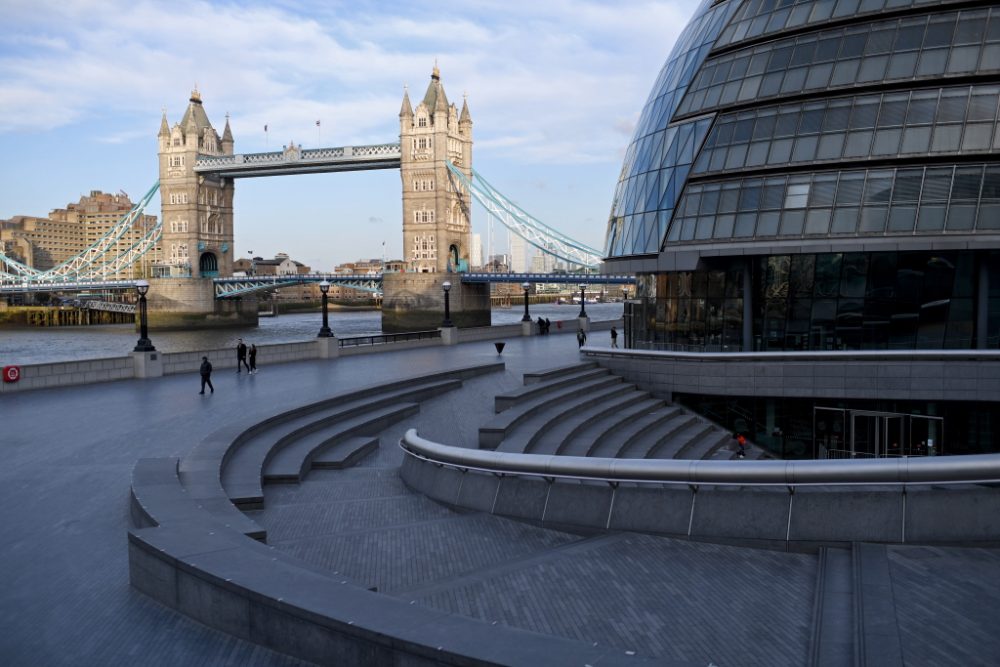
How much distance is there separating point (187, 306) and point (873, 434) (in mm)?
112520

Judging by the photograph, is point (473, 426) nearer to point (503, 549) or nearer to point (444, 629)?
point (503, 549)

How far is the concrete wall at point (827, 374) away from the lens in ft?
70.5

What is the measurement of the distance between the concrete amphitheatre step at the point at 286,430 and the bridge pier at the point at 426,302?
3062 inches

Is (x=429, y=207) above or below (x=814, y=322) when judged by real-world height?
above

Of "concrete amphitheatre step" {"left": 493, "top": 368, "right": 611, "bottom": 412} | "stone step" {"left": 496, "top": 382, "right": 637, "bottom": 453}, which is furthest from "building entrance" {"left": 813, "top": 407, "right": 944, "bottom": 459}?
"concrete amphitheatre step" {"left": 493, "top": 368, "right": 611, "bottom": 412}

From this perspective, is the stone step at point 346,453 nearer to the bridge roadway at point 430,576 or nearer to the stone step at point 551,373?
the bridge roadway at point 430,576

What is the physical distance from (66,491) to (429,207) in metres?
107

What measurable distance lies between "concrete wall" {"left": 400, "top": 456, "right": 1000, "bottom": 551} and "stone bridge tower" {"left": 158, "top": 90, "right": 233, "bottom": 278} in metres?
126

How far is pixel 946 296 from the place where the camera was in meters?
23.0

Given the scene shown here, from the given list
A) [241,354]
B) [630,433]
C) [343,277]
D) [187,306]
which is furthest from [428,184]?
[630,433]

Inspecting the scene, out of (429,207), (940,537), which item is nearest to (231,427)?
(940,537)

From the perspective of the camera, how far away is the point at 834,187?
23.9m

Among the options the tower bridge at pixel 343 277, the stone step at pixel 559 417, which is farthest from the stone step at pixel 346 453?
the tower bridge at pixel 343 277

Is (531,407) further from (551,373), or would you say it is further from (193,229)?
(193,229)
